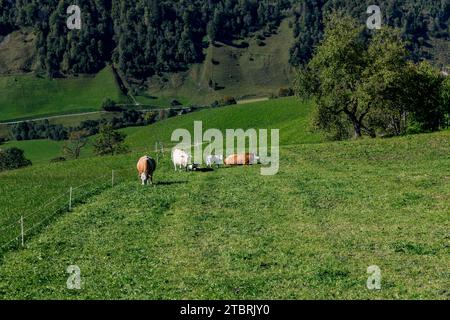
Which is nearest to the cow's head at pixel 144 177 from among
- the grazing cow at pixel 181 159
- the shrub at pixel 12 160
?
the grazing cow at pixel 181 159

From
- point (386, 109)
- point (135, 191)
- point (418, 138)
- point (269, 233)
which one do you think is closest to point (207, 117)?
point (386, 109)

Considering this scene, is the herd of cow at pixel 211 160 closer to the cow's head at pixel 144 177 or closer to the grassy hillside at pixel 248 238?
the cow's head at pixel 144 177

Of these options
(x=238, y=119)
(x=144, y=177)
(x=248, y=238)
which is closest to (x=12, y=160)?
(x=238, y=119)

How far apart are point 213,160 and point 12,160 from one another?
12351 centimetres

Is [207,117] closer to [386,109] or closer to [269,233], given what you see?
[386,109]

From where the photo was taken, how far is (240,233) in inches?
1134

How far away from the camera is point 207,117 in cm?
18250

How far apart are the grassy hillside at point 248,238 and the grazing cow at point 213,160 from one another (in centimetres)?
580

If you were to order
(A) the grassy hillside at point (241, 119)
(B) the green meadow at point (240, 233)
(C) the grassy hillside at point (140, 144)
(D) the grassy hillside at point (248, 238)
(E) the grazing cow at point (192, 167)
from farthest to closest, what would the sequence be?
(A) the grassy hillside at point (241, 119) → (E) the grazing cow at point (192, 167) → (C) the grassy hillside at point (140, 144) → (B) the green meadow at point (240, 233) → (D) the grassy hillside at point (248, 238)

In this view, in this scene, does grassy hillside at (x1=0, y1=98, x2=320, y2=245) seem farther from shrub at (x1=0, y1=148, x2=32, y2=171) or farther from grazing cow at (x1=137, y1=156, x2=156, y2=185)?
shrub at (x1=0, y1=148, x2=32, y2=171)

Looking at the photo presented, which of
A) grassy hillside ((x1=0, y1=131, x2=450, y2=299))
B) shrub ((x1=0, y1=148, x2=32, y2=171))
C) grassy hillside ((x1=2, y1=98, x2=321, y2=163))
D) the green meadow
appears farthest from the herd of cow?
shrub ((x1=0, y1=148, x2=32, y2=171))

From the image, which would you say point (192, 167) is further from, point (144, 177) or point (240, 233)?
point (240, 233)

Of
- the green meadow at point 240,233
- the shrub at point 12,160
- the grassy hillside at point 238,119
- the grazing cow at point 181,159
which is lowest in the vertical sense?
the shrub at point 12,160

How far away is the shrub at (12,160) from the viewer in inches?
6481
